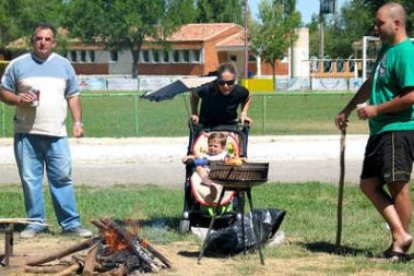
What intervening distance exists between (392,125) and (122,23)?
90573mm

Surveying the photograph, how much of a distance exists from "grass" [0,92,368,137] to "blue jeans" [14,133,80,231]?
1382 cm

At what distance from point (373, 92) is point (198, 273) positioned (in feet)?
6.91

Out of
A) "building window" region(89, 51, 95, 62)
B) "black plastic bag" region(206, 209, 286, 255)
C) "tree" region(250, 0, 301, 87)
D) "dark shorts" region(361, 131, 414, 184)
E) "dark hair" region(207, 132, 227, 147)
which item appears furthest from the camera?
"building window" region(89, 51, 95, 62)

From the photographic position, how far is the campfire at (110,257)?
22.6 feet

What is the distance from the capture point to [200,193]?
872 cm

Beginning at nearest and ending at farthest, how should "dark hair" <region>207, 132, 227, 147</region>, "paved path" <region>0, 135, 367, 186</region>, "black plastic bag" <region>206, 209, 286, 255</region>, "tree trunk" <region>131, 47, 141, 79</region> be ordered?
1. "black plastic bag" <region>206, 209, 286, 255</region>
2. "dark hair" <region>207, 132, 227, 147</region>
3. "paved path" <region>0, 135, 367, 186</region>
4. "tree trunk" <region>131, 47, 141, 79</region>

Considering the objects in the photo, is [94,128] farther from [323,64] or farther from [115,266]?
[323,64]

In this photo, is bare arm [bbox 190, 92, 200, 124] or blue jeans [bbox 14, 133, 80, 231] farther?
bare arm [bbox 190, 92, 200, 124]

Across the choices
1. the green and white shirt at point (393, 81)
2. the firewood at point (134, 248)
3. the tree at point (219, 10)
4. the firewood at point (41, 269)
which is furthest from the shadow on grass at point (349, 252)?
the tree at point (219, 10)

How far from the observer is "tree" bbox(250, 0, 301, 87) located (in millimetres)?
79812

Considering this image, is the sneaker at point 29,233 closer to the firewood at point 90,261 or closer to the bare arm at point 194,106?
the firewood at point 90,261

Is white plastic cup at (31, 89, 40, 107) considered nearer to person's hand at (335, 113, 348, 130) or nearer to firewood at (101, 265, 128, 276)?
firewood at (101, 265, 128, 276)

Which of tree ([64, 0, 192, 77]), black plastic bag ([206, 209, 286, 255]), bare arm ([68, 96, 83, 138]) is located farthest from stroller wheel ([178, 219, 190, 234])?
tree ([64, 0, 192, 77])

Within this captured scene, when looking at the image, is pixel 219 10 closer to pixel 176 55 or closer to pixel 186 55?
pixel 176 55
